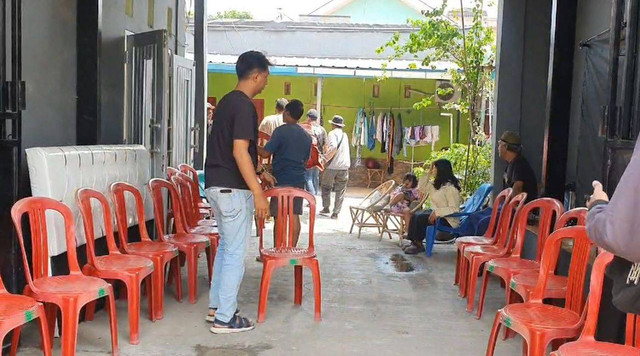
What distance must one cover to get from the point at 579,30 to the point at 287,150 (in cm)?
295

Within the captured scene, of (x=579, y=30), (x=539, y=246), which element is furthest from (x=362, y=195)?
(x=539, y=246)

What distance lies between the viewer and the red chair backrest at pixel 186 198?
5.79 m

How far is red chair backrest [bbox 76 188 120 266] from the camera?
164 inches

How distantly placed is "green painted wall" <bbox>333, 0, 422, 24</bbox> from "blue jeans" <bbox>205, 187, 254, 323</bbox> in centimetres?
2092

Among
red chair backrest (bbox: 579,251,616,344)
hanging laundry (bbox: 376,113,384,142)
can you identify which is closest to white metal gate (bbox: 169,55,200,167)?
red chair backrest (bbox: 579,251,616,344)

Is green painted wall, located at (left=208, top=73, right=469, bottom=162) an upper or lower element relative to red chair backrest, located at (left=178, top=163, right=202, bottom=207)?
upper

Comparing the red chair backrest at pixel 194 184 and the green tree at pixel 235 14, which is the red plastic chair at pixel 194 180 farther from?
the green tree at pixel 235 14

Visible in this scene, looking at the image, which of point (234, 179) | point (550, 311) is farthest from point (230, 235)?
point (550, 311)

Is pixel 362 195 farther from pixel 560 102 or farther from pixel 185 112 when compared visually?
pixel 560 102

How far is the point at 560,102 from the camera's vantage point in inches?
240

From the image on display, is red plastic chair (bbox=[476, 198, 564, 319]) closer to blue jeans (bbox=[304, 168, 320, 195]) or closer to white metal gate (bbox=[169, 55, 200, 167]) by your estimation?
white metal gate (bbox=[169, 55, 200, 167])

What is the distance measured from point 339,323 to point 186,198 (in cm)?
181

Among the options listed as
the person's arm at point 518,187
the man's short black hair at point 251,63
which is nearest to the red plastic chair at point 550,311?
the man's short black hair at point 251,63

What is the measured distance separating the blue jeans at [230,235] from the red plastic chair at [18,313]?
1202mm
